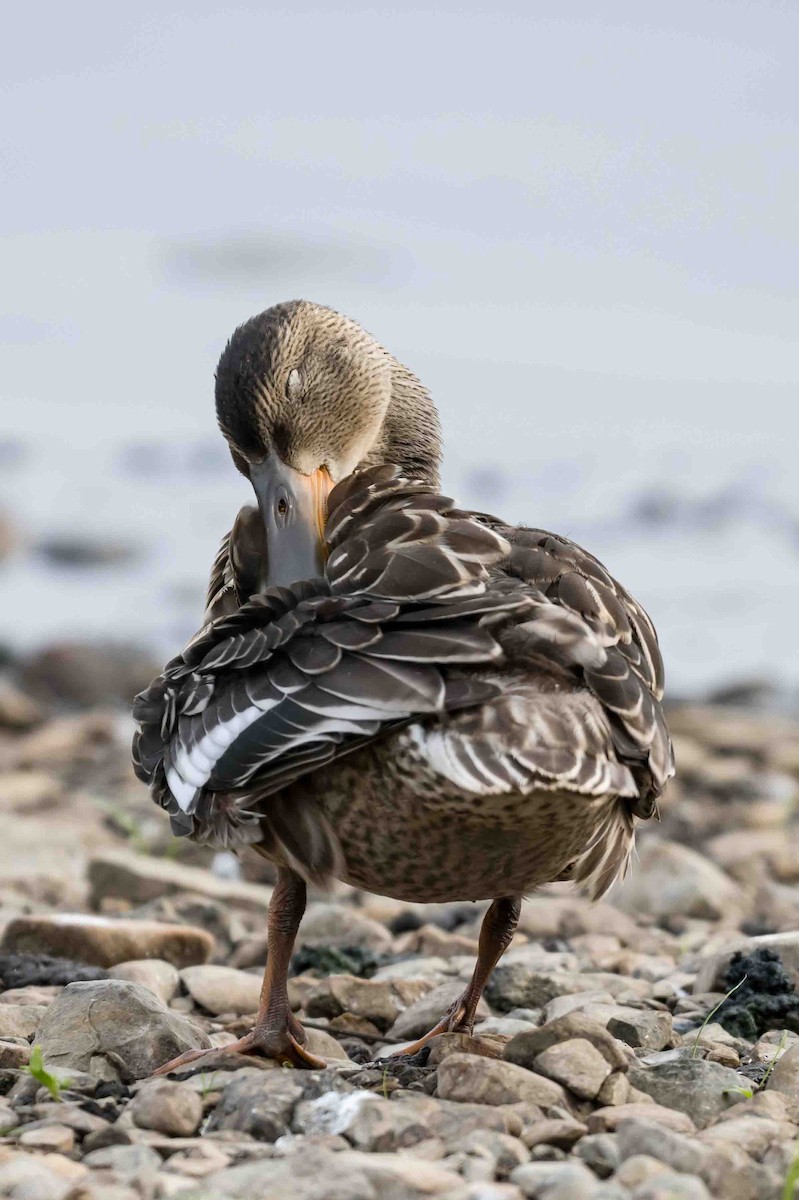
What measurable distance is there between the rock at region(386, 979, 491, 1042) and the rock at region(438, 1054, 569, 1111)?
101cm

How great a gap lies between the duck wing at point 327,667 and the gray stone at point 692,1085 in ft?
3.42

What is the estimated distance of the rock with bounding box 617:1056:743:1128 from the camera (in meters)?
3.85

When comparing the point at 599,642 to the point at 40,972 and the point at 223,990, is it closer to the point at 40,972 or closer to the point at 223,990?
the point at 223,990

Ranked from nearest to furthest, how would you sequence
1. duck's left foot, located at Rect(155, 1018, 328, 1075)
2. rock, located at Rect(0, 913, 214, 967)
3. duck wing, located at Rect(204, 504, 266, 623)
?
duck's left foot, located at Rect(155, 1018, 328, 1075) → duck wing, located at Rect(204, 504, 266, 623) → rock, located at Rect(0, 913, 214, 967)

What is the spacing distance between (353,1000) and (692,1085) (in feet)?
5.00

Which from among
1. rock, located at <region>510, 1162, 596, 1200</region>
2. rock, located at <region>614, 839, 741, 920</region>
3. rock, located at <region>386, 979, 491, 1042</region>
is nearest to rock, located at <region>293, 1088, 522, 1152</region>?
rock, located at <region>510, 1162, 596, 1200</region>

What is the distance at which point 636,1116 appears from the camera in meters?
3.66

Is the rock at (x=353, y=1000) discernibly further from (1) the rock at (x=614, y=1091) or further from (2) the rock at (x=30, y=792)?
(2) the rock at (x=30, y=792)

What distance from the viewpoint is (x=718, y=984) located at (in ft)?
17.2

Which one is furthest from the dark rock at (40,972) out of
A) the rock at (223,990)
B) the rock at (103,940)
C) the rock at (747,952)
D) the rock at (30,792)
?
the rock at (30,792)

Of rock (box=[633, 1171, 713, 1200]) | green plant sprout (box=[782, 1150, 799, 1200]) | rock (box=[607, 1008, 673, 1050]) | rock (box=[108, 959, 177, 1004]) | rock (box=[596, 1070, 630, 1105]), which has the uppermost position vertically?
rock (box=[607, 1008, 673, 1050])

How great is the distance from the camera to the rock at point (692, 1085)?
12.6ft

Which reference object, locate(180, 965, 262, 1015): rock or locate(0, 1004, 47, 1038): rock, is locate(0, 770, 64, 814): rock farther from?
locate(0, 1004, 47, 1038): rock

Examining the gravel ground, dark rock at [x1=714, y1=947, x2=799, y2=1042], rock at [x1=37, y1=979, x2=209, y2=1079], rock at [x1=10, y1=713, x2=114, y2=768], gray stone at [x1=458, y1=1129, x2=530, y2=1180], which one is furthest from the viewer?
rock at [x1=10, y1=713, x2=114, y2=768]
